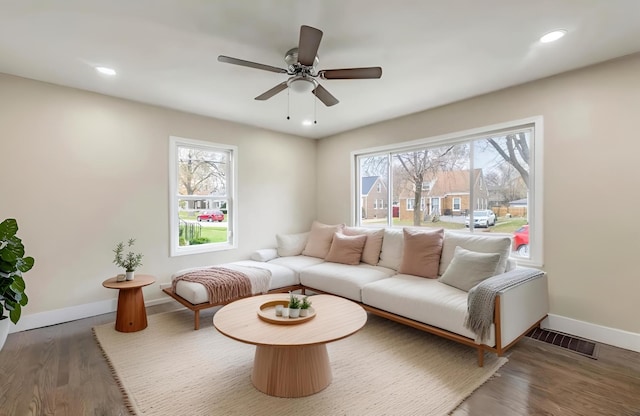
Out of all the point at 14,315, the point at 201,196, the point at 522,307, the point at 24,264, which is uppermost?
the point at 201,196

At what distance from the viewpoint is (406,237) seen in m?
3.62

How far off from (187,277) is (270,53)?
245cm

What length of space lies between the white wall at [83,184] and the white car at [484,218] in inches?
137

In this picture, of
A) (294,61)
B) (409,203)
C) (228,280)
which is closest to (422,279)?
(409,203)

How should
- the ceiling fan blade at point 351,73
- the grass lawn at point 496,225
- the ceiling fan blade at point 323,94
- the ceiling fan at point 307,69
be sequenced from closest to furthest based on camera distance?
the ceiling fan at point 307,69 < the ceiling fan blade at point 351,73 < the ceiling fan blade at point 323,94 < the grass lawn at point 496,225

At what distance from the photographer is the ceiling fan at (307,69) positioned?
1.91 metres

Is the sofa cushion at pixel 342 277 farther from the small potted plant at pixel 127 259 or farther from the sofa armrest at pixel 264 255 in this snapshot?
the small potted plant at pixel 127 259

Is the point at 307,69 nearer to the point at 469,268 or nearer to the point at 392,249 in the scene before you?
the point at 469,268

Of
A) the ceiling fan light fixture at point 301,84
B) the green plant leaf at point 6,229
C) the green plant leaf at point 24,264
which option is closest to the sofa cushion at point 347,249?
the ceiling fan light fixture at point 301,84

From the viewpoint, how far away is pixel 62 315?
321 centimetres

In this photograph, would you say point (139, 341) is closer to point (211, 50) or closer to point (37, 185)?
point (37, 185)

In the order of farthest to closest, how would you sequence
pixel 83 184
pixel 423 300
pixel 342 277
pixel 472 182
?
pixel 472 182
pixel 342 277
pixel 83 184
pixel 423 300

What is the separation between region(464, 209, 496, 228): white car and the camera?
3.52m

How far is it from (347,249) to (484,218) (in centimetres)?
172
